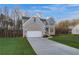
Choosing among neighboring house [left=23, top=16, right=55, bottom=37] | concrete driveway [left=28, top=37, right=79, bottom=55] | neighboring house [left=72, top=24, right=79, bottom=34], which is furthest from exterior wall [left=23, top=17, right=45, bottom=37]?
neighboring house [left=72, top=24, right=79, bottom=34]

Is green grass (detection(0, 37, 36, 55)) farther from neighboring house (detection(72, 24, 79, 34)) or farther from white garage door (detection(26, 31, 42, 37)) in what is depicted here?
neighboring house (detection(72, 24, 79, 34))

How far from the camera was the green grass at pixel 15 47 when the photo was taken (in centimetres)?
876

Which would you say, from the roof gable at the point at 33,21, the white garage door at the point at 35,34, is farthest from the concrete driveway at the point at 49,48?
the roof gable at the point at 33,21

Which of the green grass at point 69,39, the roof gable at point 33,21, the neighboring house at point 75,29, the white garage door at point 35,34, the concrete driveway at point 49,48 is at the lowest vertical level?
the concrete driveway at point 49,48

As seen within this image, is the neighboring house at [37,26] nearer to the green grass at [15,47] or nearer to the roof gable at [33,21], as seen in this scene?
the roof gable at [33,21]

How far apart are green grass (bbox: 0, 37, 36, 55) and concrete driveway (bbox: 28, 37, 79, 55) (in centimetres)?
7

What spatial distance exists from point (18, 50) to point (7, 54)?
0.47 feet

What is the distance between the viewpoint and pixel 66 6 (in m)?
8.78

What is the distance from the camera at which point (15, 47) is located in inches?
346

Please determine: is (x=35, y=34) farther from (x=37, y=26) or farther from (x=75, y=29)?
(x=75, y=29)

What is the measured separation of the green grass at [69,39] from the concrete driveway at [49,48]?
45 mm

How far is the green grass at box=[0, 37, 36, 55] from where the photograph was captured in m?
8.76

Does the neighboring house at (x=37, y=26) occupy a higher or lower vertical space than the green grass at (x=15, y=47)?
higher
